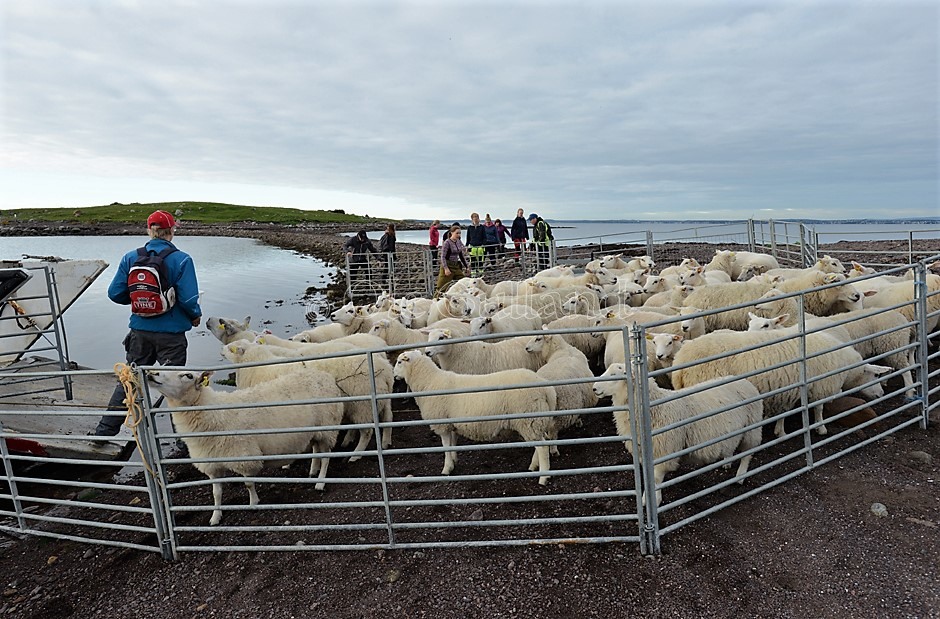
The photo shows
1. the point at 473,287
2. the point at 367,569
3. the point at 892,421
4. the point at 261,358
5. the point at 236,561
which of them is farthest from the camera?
the point at 473,287

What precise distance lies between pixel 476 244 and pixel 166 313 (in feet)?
43.3

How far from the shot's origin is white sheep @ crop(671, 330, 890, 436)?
19.6 feet

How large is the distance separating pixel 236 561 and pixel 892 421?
6487 millimetres

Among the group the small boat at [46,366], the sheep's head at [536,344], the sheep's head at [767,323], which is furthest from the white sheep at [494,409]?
the small boat at [46,366]

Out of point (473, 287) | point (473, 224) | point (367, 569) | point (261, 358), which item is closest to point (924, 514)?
point (367, 569)

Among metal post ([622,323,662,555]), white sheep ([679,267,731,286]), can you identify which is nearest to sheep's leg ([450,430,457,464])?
metal post ([622,323,662,555])

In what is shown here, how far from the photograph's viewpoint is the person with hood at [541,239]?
19.4 meters

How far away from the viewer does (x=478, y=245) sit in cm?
1859

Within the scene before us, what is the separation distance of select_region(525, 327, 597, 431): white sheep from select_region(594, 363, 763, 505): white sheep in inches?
28.6

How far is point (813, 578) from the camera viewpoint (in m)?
3.82

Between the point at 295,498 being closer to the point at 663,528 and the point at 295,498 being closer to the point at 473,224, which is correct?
the point at 663,528

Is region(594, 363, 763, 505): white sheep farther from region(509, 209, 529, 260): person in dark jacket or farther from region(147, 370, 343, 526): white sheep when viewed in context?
region(509, 209, 529, 260): person in dark jacket

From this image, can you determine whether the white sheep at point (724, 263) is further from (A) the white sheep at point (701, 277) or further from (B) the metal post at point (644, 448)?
(B) the metal post at point (644, 448)

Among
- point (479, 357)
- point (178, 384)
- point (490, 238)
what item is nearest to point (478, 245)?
point (490, 238)
